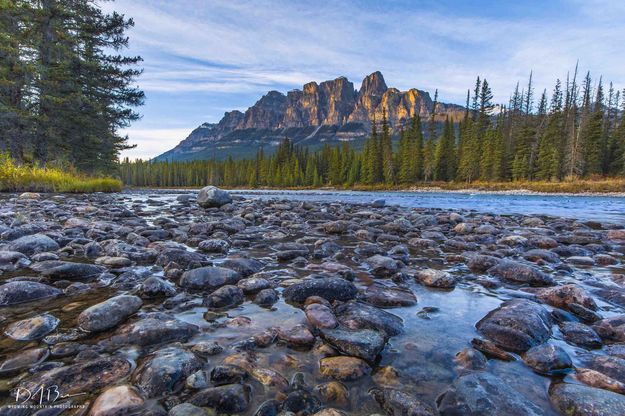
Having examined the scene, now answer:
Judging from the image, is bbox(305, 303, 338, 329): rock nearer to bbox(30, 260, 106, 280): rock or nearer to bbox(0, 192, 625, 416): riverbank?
bbox(0, 192, 625, 416): riverbank

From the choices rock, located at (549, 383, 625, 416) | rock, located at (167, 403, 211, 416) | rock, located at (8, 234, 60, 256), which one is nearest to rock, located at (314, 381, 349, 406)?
rock, located at (167, 403, 211, 416)

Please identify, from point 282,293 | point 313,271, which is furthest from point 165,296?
point 313,271

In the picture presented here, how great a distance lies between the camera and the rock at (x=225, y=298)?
10.2 feet

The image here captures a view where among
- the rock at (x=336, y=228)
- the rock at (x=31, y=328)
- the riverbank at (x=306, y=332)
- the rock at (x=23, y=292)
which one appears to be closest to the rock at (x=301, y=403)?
the riverbank at (x=306, y=332)

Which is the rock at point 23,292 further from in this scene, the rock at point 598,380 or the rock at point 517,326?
the rock at point 598,380

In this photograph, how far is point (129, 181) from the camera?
4825 inches

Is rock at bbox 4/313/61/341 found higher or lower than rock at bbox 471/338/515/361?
higher

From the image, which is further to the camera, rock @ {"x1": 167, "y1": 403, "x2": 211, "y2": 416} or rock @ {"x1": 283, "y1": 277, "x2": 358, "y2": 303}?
rock @ {"x1": 283, "y1": 277, "x2": 358, "y2": 303}

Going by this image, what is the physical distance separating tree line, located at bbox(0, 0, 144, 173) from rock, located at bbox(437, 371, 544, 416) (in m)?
22.1

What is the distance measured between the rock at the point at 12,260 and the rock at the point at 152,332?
269 centimetres

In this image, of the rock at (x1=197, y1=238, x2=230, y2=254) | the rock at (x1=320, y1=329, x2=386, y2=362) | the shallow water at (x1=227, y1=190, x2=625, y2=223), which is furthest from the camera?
the shallow water at (x1=227, y1=190, x2=625, y2=223)

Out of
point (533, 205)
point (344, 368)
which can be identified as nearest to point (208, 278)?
point (344, 368)

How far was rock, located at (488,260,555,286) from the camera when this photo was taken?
13.1 ft

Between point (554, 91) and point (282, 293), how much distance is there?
8128cm
